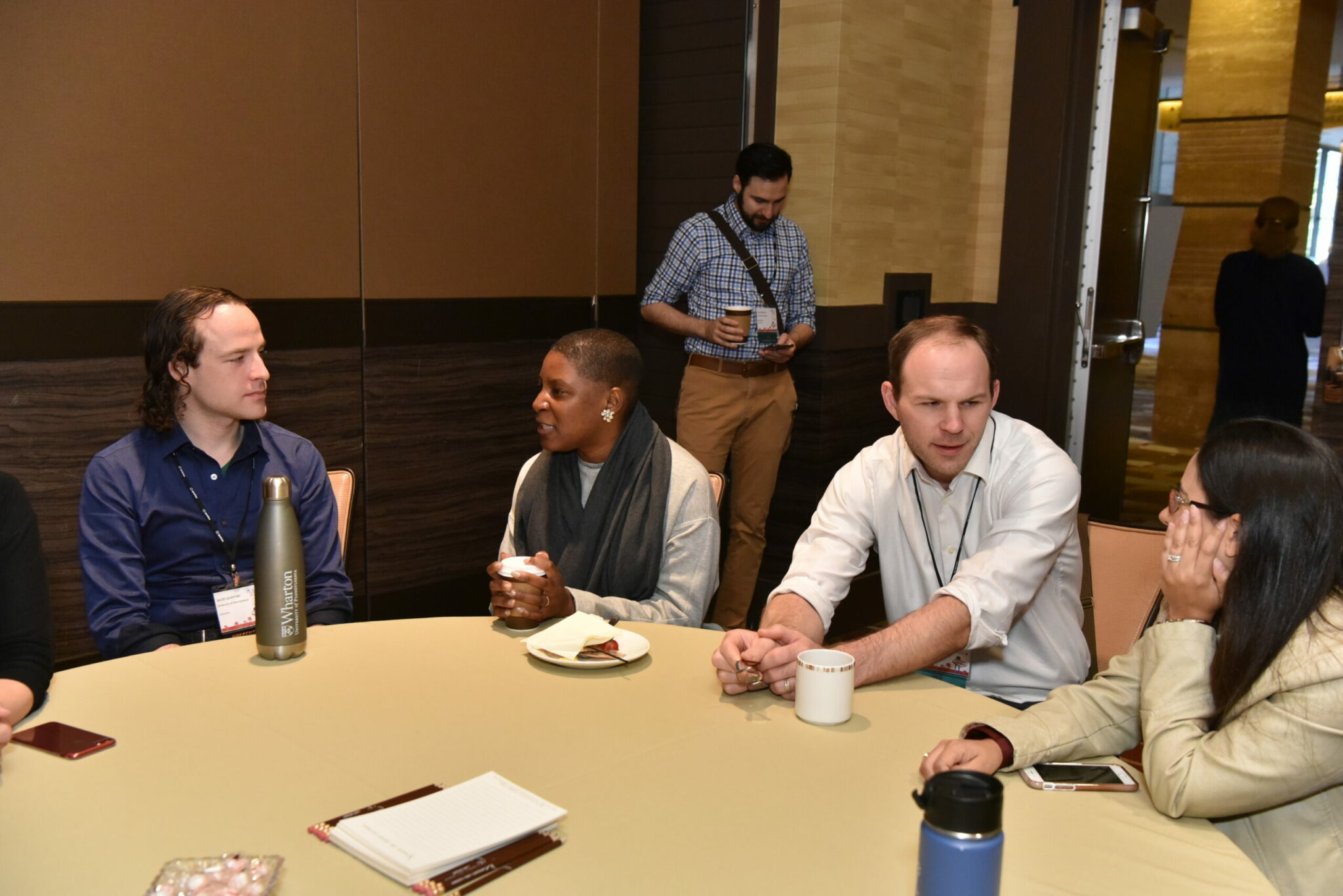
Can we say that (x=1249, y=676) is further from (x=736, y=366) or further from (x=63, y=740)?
(x=736, y=366)

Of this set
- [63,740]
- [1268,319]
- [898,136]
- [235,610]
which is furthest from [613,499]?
[1268,319]

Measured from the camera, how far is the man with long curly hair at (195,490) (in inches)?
89.9

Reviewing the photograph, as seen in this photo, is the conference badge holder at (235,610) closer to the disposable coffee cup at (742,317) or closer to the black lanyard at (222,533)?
the black lanyard at (222,533)

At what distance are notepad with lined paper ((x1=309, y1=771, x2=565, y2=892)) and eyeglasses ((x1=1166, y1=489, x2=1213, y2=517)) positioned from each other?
0.94m

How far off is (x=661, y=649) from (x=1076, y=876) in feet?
2.75

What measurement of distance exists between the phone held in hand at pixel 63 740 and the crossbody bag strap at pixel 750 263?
316cm

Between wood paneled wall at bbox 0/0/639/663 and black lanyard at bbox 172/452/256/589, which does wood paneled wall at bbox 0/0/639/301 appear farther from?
black lanyard at bbox 172/452/256/589

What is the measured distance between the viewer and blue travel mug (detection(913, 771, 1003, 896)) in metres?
1.01

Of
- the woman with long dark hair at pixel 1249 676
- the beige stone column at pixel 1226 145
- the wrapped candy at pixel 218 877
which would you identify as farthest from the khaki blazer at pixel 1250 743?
the beige stone column at pixel 1226 145

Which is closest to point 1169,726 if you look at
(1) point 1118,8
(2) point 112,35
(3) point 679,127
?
(2) point 112,35

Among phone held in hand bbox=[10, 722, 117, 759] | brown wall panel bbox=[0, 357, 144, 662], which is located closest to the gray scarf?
phone held in hand bbox=[10, 722, 117, 759]

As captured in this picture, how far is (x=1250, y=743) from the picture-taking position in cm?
135

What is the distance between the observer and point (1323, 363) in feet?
14.1

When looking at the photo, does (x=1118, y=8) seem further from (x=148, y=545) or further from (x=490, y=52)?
(x=148, y=545)
